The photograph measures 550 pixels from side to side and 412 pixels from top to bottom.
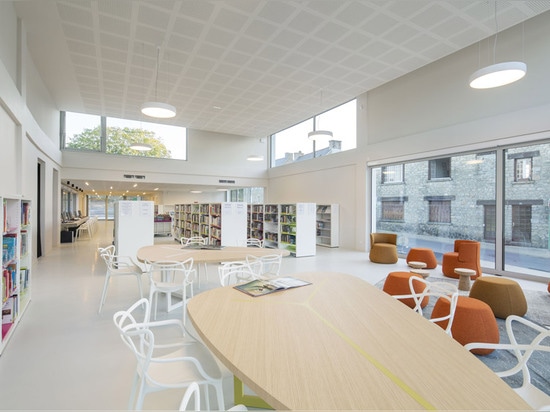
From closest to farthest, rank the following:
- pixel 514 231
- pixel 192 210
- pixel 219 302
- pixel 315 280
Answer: pixel 219 302, pixel 315 280, pixel 514 231, pixel 192 210

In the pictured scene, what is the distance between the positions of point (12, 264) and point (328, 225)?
9.01 metres

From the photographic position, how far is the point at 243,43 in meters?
5.71

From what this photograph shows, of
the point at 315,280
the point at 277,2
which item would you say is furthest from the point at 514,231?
the point at 277,2

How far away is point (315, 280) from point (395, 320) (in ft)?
3.15

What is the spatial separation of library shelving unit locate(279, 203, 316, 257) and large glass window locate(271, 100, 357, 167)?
2132 mm

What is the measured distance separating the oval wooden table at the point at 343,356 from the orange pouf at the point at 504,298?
286 cm

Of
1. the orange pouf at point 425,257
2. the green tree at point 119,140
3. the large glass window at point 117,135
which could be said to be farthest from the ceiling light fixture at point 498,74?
the green tree at point 119,140

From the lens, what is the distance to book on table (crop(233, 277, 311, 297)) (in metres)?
2.17

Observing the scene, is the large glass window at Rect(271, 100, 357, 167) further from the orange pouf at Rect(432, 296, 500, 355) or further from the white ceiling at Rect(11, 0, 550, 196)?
the orange pouf at Rect(432, 296, 500, 355)

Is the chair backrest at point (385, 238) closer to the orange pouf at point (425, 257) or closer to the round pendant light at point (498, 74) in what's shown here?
the orange pouf at point (425, 257)

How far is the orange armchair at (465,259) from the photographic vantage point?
5.69m

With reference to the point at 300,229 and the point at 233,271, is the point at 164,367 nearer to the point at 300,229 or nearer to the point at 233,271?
the point at 233,271

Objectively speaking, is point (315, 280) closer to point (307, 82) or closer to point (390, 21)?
point (390, 21)

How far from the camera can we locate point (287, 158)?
43.5 ft
